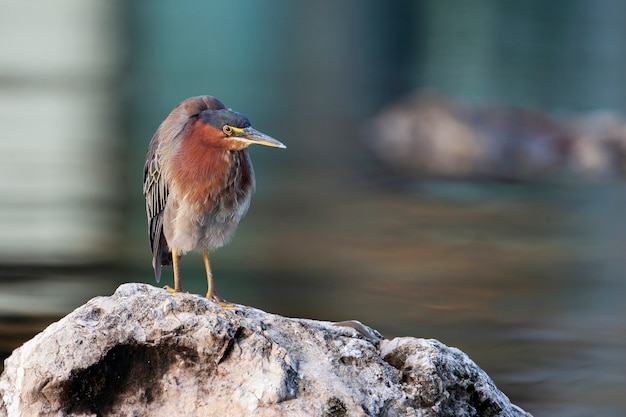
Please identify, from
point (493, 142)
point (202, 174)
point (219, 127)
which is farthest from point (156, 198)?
point (493, 142)

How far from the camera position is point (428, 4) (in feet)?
78.0

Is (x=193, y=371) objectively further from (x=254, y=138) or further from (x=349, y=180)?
(x=349, y=180)

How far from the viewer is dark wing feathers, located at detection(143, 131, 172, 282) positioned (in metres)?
4.11

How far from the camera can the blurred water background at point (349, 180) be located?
6879 millimetres

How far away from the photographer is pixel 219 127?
12.5ft

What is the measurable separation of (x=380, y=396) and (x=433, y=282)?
4706 mm

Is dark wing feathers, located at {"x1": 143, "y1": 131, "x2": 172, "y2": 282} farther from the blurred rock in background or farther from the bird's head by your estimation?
the blurred rock in background

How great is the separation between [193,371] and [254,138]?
91cm

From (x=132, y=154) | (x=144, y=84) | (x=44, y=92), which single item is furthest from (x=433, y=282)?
(x=144, y=84)

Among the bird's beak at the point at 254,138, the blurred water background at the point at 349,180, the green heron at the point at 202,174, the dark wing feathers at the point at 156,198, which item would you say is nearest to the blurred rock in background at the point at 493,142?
the blurred water background at the point at 349,180

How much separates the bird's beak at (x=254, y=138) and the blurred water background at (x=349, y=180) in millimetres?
2291

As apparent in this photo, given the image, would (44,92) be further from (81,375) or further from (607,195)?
(81,375)

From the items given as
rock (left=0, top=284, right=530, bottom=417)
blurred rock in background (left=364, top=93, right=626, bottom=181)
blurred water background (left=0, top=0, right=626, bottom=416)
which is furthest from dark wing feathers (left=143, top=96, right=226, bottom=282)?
blurred rock in background (left=364, top=93, right=626, bottom=181)

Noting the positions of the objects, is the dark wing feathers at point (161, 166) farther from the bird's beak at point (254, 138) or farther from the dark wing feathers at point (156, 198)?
the bird's beak at point (254, 138)
